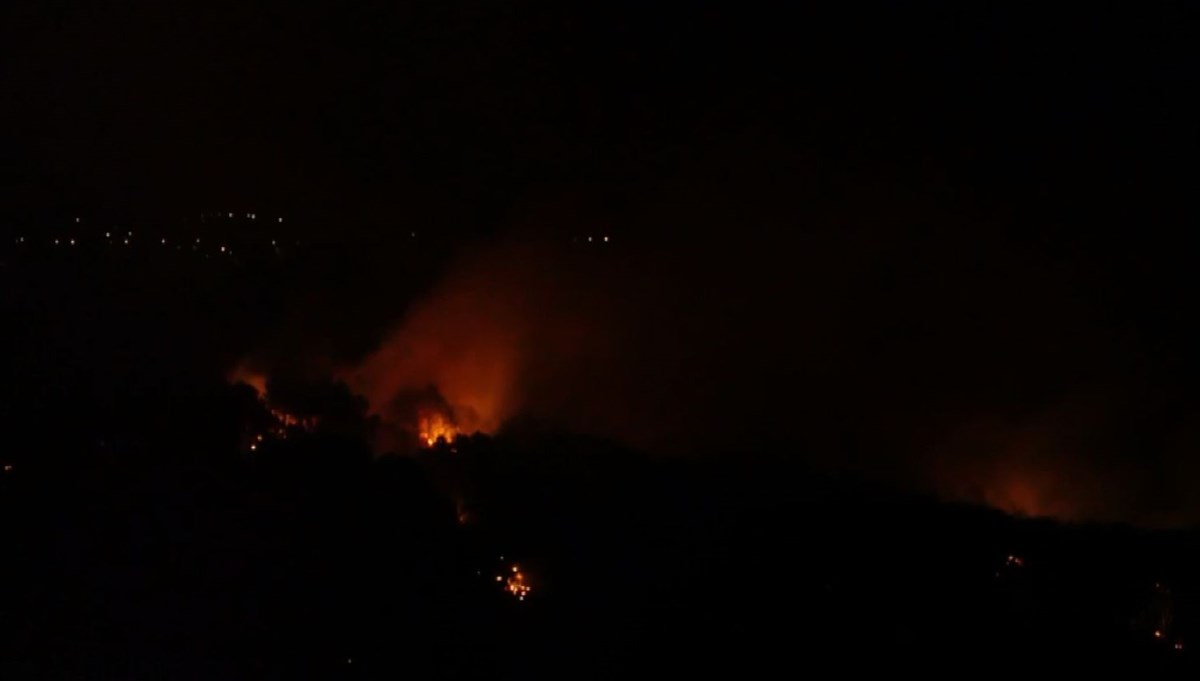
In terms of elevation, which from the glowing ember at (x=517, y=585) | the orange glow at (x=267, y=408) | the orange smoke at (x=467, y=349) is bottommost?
the glowing ember at (x=517, y=585)

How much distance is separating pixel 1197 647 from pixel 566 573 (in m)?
6.04

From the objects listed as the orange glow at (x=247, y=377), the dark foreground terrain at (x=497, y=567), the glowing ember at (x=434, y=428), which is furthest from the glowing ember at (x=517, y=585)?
the orange glow at (x=247, y=377)

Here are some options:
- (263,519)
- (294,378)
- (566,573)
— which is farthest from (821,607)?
(294,378)

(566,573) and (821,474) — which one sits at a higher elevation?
(821,474)

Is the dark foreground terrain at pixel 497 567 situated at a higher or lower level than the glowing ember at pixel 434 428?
lower

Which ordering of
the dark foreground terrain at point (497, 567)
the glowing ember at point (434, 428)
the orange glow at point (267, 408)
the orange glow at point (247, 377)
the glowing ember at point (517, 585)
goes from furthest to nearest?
the orange glow at point (247, 377) < the glowing ember at point (434, 428) < the orange glow at point (267, 408) < the glowing ember at point (517, 585) < the dark foreground terrain at point (497, 567)

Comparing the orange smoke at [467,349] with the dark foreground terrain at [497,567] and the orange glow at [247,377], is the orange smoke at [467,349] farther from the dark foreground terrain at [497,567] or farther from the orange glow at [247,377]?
the dark foreground terrain at [497,567]

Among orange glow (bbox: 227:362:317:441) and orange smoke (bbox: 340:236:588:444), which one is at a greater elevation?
orange smoke (bbox: 340:236:588:444)

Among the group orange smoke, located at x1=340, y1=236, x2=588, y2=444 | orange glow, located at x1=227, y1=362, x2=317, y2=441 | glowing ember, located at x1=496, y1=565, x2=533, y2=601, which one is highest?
orange smoke, located at x1=340, y1=236, x2=588, y2=444

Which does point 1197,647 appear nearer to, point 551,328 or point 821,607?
point 821,607

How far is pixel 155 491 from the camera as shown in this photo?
40.9ft

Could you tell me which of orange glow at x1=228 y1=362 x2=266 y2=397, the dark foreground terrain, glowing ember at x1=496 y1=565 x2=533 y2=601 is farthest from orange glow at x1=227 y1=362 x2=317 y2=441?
glowing ember at x1=496 y1=565 x2=533 y2=601

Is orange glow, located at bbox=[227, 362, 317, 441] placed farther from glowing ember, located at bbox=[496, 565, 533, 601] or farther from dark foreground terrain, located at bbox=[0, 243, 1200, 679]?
glowing ember, located at bbox=[496, 565, 533, 601]

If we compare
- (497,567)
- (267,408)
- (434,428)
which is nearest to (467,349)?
(434,428)
